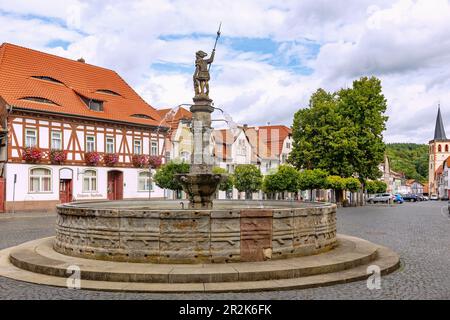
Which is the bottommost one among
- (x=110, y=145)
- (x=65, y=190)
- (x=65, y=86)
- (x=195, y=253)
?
(x=195, y=253)

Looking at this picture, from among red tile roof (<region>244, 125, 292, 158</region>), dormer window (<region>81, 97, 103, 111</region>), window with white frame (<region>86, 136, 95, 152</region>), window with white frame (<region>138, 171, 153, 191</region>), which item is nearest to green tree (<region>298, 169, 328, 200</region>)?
window with white frame (<region>138, 171, 153, 191</region>)

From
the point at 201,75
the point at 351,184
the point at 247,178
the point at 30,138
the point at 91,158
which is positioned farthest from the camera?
the point at 247,178

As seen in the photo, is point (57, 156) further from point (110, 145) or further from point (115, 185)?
point (115, 185)

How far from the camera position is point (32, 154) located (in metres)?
34.7

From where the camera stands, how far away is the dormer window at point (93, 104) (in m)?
40.4

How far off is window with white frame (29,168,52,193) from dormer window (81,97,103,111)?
6.99 meters

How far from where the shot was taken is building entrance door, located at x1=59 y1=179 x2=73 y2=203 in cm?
3772

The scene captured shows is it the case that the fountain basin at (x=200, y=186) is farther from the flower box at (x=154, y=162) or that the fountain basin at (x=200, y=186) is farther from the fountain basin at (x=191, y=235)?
the flower box at (x=154, y=162)

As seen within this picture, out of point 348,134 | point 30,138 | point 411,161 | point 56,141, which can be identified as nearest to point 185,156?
point 56,141

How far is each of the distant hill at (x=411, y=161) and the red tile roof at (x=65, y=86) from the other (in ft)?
433

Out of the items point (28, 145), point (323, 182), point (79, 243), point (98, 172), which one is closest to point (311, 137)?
point (323, 182)

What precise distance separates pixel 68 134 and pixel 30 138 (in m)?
3.22

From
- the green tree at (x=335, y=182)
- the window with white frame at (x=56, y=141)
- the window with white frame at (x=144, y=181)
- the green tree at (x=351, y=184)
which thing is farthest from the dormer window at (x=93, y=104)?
the green tree at (x=351, y=184)
